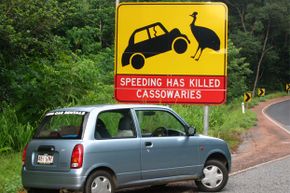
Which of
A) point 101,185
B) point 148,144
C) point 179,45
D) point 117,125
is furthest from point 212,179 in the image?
point 179,45

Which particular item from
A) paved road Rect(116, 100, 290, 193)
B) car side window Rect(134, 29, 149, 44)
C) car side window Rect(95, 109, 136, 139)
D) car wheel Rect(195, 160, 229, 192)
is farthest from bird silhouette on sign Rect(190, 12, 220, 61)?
car side window Rect(95, 109, 136, 139)

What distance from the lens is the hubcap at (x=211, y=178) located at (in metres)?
10.8

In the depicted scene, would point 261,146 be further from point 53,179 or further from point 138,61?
point 53,179

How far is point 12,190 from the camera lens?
32.8ft

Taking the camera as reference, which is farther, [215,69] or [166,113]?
[215,69]

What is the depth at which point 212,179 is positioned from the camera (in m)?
10.8

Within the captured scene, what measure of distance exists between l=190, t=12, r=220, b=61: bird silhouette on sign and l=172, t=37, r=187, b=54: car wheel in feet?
1.24

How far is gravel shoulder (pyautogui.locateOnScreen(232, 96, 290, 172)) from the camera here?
16.8 meters

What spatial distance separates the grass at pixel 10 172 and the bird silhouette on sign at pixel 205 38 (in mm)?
6526

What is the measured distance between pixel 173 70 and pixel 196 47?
0.96m

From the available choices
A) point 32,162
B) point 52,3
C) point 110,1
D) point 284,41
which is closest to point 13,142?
point 52,3

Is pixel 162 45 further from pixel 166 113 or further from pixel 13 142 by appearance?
pixel 166 113

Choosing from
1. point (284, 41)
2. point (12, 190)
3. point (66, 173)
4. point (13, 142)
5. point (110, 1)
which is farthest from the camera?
point (284, 41)

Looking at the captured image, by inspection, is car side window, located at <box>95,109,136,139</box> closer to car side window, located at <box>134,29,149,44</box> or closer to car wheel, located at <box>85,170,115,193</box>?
car wheel, located at <box>85,170,115,193</box>
